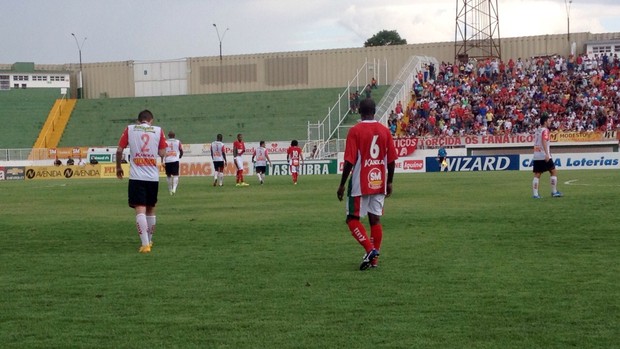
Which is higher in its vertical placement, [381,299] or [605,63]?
[605,63]

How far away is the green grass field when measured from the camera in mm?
7422

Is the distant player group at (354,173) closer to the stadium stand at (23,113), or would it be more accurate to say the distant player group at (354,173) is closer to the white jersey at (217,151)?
the white jersey at (217,151)

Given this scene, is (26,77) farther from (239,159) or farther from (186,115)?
(239,159)

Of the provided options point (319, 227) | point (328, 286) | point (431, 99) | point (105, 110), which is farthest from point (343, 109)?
point (328, 286)

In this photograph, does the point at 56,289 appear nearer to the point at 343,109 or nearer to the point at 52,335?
the point at 52,335

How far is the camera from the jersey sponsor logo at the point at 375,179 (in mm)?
11102

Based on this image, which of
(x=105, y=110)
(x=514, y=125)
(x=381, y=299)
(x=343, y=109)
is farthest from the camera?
(x=105, y=110)

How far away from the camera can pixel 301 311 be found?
8367 millimetres

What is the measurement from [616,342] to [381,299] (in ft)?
8.34

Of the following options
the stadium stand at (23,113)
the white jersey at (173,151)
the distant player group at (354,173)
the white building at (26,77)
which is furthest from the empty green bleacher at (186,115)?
the distant player group at (354,173)

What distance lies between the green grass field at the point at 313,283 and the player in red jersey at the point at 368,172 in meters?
0.44

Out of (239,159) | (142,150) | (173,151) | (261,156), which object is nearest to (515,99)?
(261,156)

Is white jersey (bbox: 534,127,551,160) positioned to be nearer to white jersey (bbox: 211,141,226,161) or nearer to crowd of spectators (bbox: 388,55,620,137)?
white jersey (bbox: 211,141,226,161)

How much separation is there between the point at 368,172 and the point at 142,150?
3894 mm
